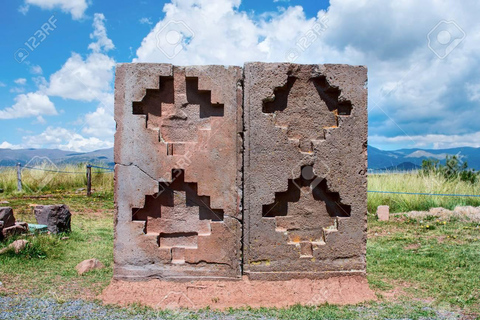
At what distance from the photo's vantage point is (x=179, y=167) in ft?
15.4

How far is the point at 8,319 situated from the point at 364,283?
3.94 meters

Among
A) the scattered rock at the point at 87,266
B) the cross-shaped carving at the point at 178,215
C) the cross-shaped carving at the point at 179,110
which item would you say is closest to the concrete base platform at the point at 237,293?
the cross-shaped carving at the point at 178,215

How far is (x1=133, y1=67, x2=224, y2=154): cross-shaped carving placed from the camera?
4809 millimetres

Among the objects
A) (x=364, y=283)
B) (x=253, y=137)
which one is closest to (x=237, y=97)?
(x=253, y=137)

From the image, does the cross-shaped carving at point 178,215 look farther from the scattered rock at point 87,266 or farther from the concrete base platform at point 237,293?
the scattered rock at point 87,266

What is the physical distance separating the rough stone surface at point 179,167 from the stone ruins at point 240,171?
0.04 ft

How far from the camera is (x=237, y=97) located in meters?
4.71

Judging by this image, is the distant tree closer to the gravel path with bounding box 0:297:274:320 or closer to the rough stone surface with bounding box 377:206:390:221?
the rough stone surface with bounding box 377:206:390:221

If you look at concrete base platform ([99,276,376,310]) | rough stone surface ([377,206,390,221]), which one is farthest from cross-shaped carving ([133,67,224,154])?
rough stone surface ([377,206,390,221])

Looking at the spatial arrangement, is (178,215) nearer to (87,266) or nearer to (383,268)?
(87,266)

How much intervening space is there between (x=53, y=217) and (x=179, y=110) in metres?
4.75

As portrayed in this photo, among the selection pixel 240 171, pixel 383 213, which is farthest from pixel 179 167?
pixel 383 213

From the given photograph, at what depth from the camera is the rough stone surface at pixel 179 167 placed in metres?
4.70

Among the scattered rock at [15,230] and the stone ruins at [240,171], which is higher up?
the stone ruins at [240,171]
